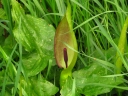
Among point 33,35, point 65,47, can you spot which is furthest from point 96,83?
point 33,35

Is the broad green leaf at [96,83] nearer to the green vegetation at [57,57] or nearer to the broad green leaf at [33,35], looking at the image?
the green vegetation at [57,57]

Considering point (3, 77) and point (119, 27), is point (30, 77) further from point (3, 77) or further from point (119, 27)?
point (119, 27)

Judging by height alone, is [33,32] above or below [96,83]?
above

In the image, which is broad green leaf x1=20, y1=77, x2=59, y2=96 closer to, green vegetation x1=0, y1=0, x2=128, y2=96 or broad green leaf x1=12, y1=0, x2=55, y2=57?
green vegetation x1=0, y1=0, x2=128, y2=96

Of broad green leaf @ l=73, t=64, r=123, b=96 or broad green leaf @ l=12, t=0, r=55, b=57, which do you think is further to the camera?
broad green leaf @ l=12, t=0, r=55, b=57

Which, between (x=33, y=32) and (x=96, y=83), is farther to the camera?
(x=33, y=32)

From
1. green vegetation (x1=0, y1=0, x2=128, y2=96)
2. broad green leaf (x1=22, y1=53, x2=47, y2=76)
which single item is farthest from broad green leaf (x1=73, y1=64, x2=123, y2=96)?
broad green leaf (x1=22, y1=53, x2=47, y2=76)

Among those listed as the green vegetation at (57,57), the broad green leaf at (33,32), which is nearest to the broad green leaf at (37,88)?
the green vegetation at (57,57)

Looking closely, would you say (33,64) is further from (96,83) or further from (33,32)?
(96,83)
